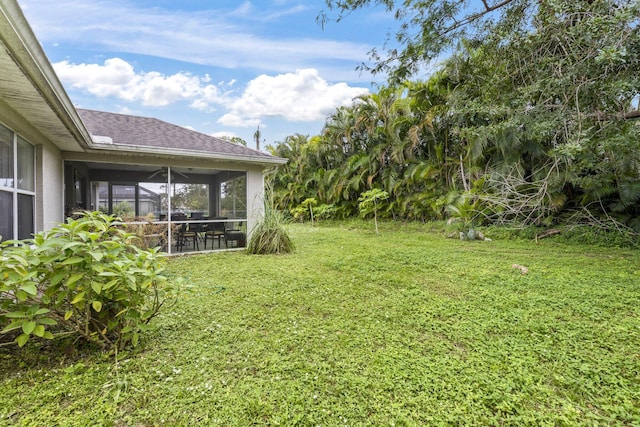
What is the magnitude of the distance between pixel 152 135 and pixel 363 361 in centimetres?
725

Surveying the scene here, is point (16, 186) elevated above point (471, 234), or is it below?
above

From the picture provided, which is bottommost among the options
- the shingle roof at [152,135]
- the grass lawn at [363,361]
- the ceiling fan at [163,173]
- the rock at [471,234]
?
the grass lawn at [363,361]

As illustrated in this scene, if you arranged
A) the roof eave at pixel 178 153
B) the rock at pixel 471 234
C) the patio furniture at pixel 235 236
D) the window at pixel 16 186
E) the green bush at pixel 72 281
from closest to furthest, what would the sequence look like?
the green bush at pixel 72 281 → the window at pixel 16 186 → the roof eave at pixel 178 153 → the patio furniture at pixel 235 236 → the rock at pixel 471 234

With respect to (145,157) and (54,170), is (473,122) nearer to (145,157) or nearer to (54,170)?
(145,157)

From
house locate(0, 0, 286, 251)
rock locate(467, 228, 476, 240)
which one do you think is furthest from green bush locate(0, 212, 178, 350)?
rock locate(467, 228, 476, 240)

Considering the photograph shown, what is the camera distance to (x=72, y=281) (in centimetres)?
216

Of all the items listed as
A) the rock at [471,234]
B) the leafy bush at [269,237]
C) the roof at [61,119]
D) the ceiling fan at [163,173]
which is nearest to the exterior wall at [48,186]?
the roof at [61,119]

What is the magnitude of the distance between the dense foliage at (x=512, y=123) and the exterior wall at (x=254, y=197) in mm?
4121

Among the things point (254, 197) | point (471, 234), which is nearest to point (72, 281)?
point (254, 197)

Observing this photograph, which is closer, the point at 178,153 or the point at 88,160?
the point at 88,160

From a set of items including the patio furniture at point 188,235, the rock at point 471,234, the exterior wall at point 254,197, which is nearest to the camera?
the patio furniture at point 188,235

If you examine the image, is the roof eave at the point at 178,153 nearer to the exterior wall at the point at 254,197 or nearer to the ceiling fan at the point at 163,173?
the exterior wall at the point at 254,197

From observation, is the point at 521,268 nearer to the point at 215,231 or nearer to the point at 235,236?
the point at 235,236

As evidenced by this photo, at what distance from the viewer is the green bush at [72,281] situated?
2.15m
